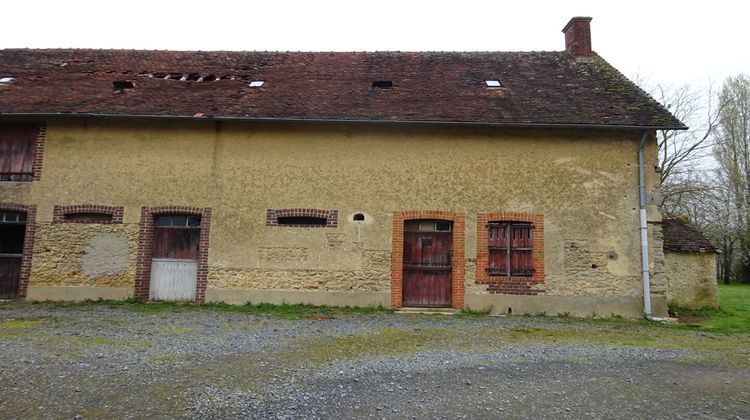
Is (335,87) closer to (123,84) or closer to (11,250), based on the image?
(123,84)

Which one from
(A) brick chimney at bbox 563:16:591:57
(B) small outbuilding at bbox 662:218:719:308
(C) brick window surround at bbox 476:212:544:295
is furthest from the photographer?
(A) brick chimney at bbox 563:16:591:57

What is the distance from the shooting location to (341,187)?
9984mm

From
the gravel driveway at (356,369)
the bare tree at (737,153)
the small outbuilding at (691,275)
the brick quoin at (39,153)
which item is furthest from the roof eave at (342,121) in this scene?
the bare tree at (737,153)

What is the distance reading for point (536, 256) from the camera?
31.6 feet

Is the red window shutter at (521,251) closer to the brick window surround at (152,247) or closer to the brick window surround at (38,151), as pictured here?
the brick window surround at (152,247)

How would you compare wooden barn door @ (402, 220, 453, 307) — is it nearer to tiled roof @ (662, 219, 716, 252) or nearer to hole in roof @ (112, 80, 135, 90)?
tiled roof @ (662, 219, 716, 252)

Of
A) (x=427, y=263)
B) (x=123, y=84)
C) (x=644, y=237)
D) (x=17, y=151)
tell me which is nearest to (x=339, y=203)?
(x=427, y=263)

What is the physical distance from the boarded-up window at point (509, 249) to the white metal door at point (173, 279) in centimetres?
628

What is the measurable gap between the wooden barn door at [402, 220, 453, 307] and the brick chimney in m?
6.71

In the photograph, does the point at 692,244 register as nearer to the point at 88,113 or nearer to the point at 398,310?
the point at 398,310

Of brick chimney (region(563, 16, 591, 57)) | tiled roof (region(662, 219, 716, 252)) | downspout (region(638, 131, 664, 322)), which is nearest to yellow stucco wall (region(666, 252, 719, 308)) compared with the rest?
tiled roof (region(662, 219, 716, 252))

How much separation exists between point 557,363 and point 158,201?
836cm

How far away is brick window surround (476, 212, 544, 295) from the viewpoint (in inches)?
377

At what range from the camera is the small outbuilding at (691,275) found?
10734 millimetres
